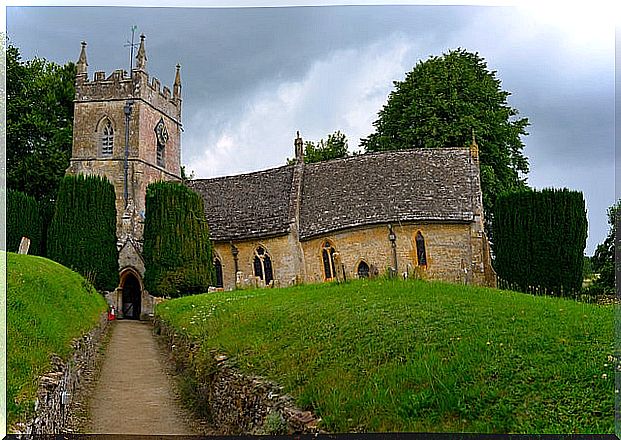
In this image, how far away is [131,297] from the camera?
2886cm

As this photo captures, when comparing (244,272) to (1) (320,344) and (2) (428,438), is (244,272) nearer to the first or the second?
(1) (320,344)

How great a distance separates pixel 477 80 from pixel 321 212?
1168 centimetres

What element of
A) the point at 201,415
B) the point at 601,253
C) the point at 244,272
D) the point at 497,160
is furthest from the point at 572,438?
the point at 497,160

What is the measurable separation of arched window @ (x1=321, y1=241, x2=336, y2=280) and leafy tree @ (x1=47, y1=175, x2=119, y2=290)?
8468 millimetres

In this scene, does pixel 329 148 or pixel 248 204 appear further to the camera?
pixel 329 148

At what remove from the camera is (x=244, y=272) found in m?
28.2

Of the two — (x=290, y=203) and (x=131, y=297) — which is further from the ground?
(x=290, y=203)

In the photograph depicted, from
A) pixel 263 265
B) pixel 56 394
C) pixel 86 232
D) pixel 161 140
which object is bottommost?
pixel 56 394

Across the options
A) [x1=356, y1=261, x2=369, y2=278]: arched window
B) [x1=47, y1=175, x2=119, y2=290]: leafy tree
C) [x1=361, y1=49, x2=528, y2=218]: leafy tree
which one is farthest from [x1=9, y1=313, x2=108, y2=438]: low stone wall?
[x1=361, y1=49, x2=528, y2=218]: leafy tree

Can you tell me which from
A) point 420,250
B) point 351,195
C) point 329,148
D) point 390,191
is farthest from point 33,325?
point 329,148

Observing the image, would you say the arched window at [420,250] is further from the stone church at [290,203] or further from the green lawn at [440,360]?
the green lawn at [440,360]

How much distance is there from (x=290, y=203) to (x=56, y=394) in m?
20.4

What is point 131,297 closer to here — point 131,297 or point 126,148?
point 131,297

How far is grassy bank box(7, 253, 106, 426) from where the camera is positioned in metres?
6.92
